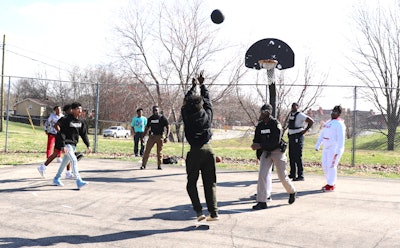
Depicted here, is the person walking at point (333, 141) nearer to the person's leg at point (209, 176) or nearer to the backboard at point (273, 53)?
the backboard at point (273, 53)

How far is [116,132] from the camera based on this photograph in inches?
1711

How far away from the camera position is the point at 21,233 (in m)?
5.65

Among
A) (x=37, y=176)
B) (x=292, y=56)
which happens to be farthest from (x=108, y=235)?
(x=292, y=56)

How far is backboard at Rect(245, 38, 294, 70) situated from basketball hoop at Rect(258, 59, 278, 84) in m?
0.15

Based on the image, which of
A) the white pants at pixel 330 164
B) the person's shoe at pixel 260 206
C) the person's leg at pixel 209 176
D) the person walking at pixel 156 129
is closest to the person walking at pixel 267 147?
the person's shoe at pixel 260 206

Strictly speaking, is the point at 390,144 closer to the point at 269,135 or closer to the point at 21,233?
the point at 269,135

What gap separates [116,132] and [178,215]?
37.5 metres

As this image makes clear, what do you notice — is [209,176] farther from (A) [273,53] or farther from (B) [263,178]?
(A) [273,53]

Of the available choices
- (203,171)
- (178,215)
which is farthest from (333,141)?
(178,215)

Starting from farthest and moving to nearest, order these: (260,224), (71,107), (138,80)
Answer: (138,80), (71,107), (260,224)

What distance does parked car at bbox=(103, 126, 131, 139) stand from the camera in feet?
140

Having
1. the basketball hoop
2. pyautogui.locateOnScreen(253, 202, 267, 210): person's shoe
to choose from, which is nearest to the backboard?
the basketball hoop

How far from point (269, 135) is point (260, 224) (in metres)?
1.63

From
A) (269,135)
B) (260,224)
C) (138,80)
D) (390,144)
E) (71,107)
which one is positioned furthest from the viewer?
(138,80)
